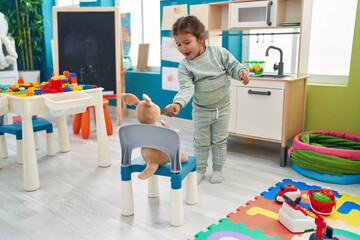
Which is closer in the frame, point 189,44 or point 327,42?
point 189,44

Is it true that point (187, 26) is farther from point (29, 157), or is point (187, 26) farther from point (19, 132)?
point (19, 132)

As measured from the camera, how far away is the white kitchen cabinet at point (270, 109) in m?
2.51

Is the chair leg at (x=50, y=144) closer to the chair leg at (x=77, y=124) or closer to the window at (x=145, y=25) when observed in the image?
the chair leg at (x=77, y=124)

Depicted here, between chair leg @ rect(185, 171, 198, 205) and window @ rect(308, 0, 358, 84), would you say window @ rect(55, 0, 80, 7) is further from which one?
chair leg @ rect(185, 171, 198, 205)

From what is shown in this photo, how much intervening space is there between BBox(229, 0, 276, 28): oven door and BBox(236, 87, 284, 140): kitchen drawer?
520 mm

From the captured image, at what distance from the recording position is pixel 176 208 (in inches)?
66.8

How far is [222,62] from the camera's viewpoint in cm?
211

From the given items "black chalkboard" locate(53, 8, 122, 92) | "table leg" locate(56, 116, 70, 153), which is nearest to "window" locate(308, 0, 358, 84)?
"black chalkboard" locate(53, 8, 122, 92)

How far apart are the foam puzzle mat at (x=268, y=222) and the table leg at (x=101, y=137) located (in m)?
1.16

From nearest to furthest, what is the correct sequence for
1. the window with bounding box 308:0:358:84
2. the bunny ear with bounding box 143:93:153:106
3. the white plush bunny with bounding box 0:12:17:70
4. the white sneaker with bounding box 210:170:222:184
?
the bunny ear with bounding box 143:93:153:106 → the white sneaker with bounding box 210:170:222:184 → the window with bounding box 308:0:358:84 → the white plush bunny with bounding box 0:12:17:70

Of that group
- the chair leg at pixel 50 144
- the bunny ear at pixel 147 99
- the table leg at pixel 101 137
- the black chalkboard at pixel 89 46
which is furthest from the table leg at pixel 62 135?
the bunny ear at pixel 147 99

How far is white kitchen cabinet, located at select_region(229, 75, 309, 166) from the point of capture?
251 cm

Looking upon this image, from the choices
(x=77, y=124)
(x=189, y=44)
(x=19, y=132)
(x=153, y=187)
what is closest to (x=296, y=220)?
(x=153, y=187)

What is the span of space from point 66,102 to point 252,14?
1.62m
